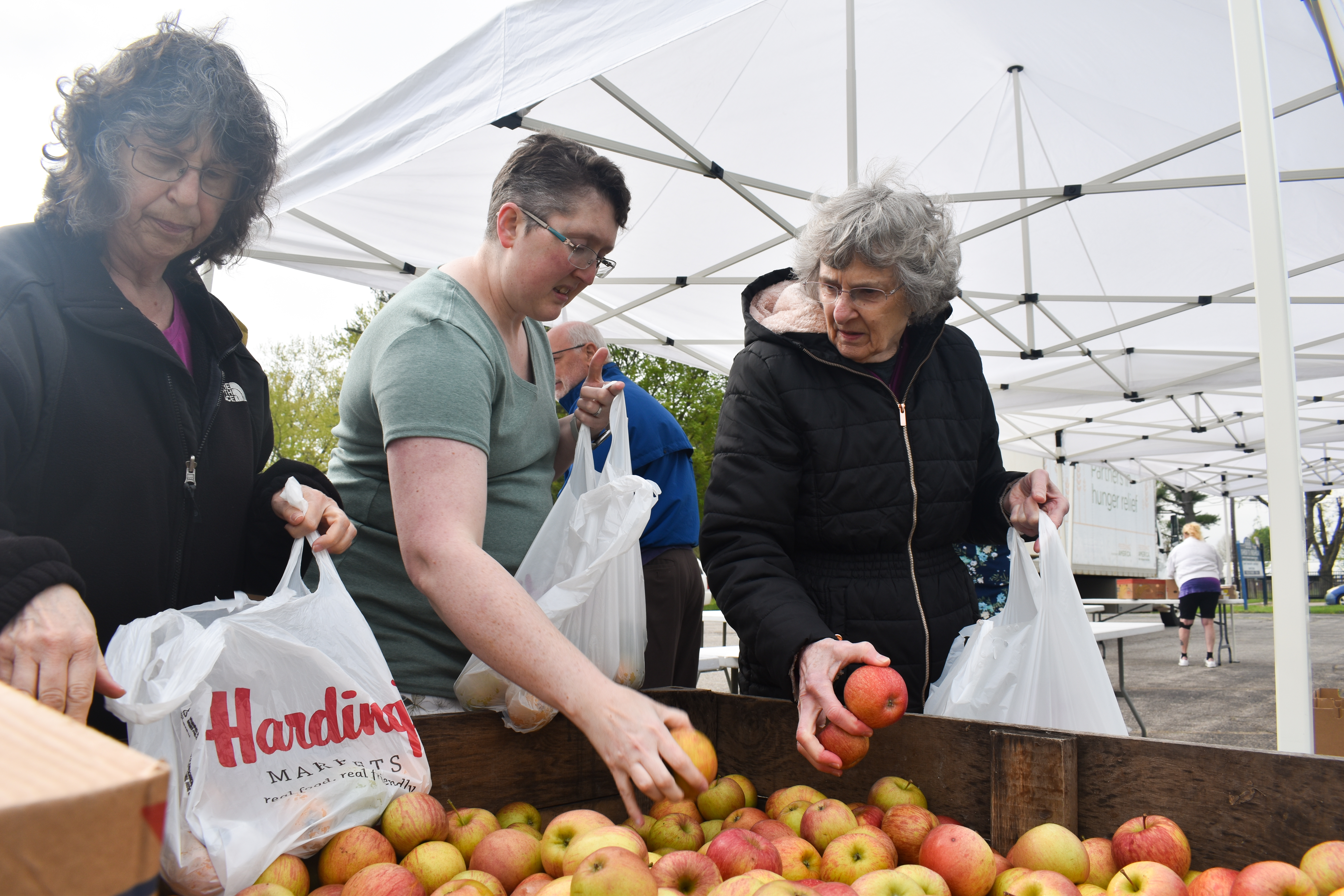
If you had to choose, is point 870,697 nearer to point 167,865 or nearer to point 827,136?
point 167,865

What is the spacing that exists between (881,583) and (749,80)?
446cm

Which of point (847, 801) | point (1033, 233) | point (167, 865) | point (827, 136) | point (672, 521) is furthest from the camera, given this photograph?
point (1033, 233)

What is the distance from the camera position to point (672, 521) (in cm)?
344

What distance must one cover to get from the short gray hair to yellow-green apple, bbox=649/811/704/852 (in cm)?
114

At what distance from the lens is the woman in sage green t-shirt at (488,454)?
113 cm

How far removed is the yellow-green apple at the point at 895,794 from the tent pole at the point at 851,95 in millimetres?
4134

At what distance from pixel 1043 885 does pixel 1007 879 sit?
6cm

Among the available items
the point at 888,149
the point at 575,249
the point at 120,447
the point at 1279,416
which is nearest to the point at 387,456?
the point at 120,447

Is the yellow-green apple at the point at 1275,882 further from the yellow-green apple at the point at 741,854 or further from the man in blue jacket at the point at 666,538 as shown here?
the man in blue jacket at the point at 666,538

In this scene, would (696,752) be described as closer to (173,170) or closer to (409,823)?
(409,823)

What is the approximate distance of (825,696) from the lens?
4.58 feet

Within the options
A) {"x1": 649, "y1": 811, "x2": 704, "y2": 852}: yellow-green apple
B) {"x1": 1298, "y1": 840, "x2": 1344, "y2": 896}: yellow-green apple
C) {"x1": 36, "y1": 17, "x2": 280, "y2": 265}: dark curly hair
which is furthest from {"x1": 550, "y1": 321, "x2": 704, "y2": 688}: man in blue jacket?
{"x1": 1298, "y1": 840, "x2": 1344, "y2": 896}: yellow-green apple

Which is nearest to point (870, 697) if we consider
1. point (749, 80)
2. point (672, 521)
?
point (672, 521)

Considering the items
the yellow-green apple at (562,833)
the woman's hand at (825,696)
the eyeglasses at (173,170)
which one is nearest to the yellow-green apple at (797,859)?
the woman's hand at (825,696)
